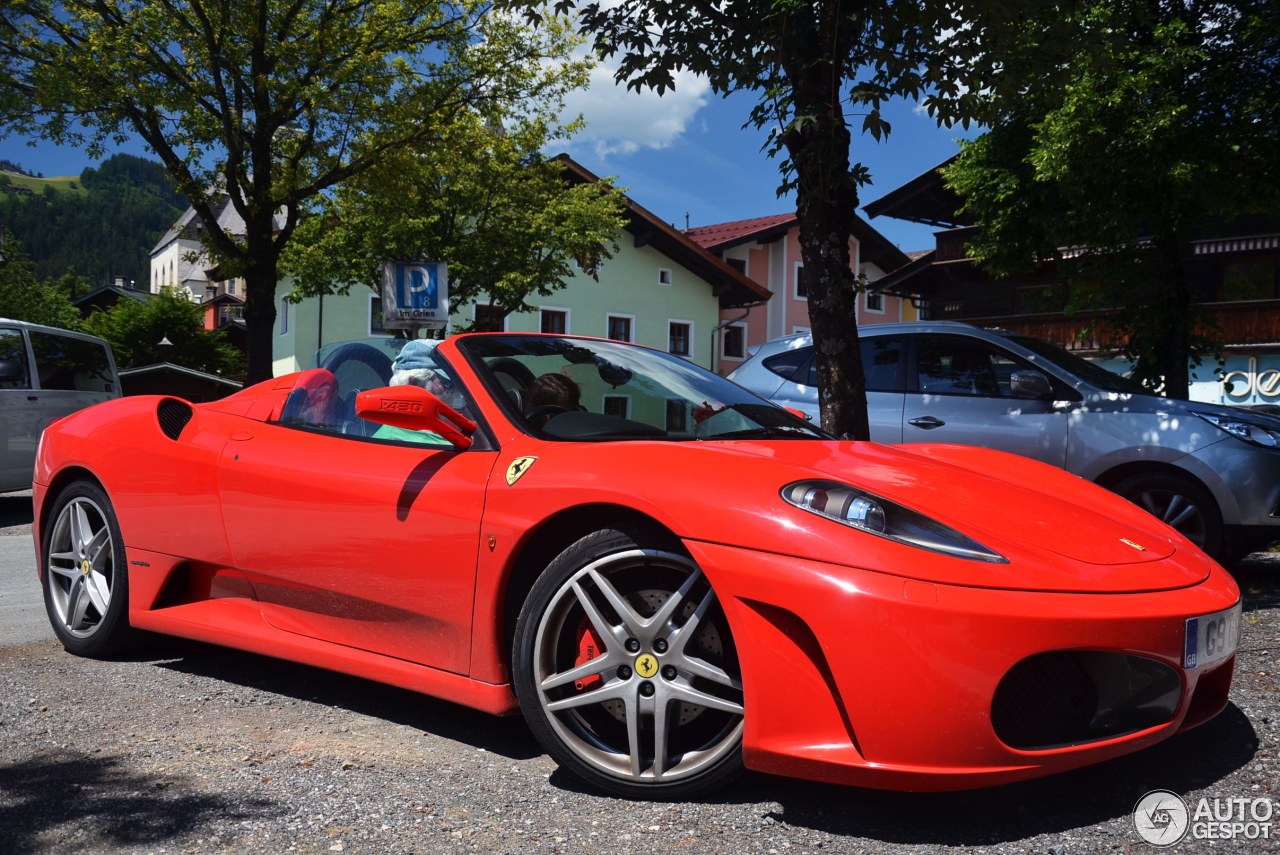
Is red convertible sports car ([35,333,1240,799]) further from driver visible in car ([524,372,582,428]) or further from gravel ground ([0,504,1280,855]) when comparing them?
gravel ground ([0,504,1280,855])

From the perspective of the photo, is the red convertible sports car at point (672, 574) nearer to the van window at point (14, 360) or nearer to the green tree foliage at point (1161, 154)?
the green tree foliage at point (1161, 154)

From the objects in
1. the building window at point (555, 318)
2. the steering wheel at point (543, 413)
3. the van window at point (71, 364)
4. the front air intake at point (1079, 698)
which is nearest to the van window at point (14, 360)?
the van window at point (71, 364)

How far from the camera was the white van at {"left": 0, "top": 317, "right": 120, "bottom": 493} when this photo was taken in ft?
34.2

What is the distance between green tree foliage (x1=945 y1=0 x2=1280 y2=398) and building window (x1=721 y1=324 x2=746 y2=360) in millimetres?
29995

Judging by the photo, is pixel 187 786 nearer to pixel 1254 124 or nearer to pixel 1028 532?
pixel 1028 532

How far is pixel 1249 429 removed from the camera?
6105 mm

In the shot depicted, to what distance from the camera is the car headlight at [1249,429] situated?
6.02 m

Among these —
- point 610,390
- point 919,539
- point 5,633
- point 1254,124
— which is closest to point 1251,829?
point 919,539

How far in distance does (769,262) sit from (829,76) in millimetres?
37695

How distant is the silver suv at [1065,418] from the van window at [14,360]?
7217 mm

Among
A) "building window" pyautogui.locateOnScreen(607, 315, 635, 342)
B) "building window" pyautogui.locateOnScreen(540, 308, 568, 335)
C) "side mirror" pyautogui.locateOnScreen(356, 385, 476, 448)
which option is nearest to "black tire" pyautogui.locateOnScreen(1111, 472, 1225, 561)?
Result: "side mirror" pyautogui.locateOnScreen(356, 385, 476, 448)

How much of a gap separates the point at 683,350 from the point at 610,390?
116ft

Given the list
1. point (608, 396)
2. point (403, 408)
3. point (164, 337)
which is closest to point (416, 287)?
point (608, 396)

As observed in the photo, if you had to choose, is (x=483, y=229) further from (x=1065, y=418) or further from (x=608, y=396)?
(x=608, y=396)
